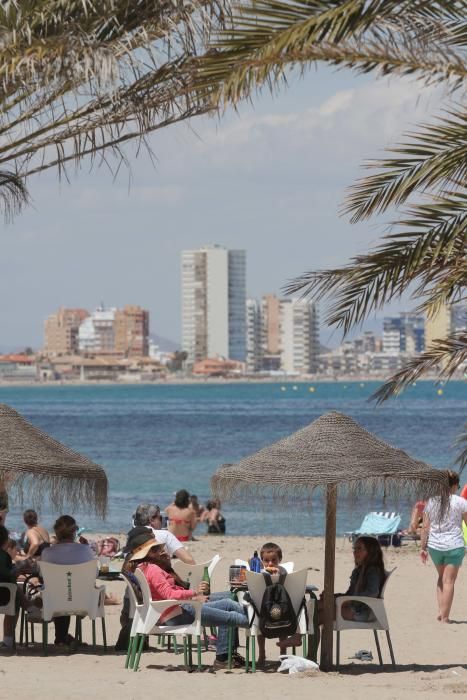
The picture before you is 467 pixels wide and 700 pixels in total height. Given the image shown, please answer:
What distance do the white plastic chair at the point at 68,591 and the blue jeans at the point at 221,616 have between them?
2.71ft

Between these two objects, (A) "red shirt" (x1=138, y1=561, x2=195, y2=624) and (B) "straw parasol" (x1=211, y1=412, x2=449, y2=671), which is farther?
(B) "straw parasol" (x1=211, y1=412, x2=449, y2=671)

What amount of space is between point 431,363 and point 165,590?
2.77 metres

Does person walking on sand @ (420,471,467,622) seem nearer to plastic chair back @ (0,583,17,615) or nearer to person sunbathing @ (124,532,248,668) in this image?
person sunbathing @ (124,532,248,668)

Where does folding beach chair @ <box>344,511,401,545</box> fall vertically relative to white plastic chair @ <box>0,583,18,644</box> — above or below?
below

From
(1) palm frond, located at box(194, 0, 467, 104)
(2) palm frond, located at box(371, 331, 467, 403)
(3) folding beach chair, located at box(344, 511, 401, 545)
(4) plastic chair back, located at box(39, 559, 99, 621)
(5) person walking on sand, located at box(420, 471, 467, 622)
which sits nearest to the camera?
(1) palm frond, located at box(194, 0, 467, 104)

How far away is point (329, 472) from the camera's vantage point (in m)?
9.35

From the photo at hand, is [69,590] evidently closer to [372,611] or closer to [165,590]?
[165,590]

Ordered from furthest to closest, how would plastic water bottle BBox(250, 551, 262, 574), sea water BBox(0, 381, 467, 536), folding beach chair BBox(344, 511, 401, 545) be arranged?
sea water BBox(0, 381, 467, 536)
folding beach chair BBox(344, 511, 401, 545)
plastic water bottle BBox(250, 551, 262, 574)

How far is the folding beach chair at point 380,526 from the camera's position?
1991cm

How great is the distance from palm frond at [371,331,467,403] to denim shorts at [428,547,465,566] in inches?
73.8

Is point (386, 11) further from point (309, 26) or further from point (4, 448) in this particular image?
point (4, 448)

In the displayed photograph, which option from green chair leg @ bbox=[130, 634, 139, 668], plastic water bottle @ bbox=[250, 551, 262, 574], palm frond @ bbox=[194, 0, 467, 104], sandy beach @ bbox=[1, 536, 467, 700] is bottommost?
sandy beach @ bbox=[1, 536, 467, 700]

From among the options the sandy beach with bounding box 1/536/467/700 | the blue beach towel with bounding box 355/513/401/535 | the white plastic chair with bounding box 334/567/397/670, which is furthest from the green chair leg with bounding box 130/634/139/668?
the blue beach towel with bounding box 355/513/401/535

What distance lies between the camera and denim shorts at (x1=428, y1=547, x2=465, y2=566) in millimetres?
11883
